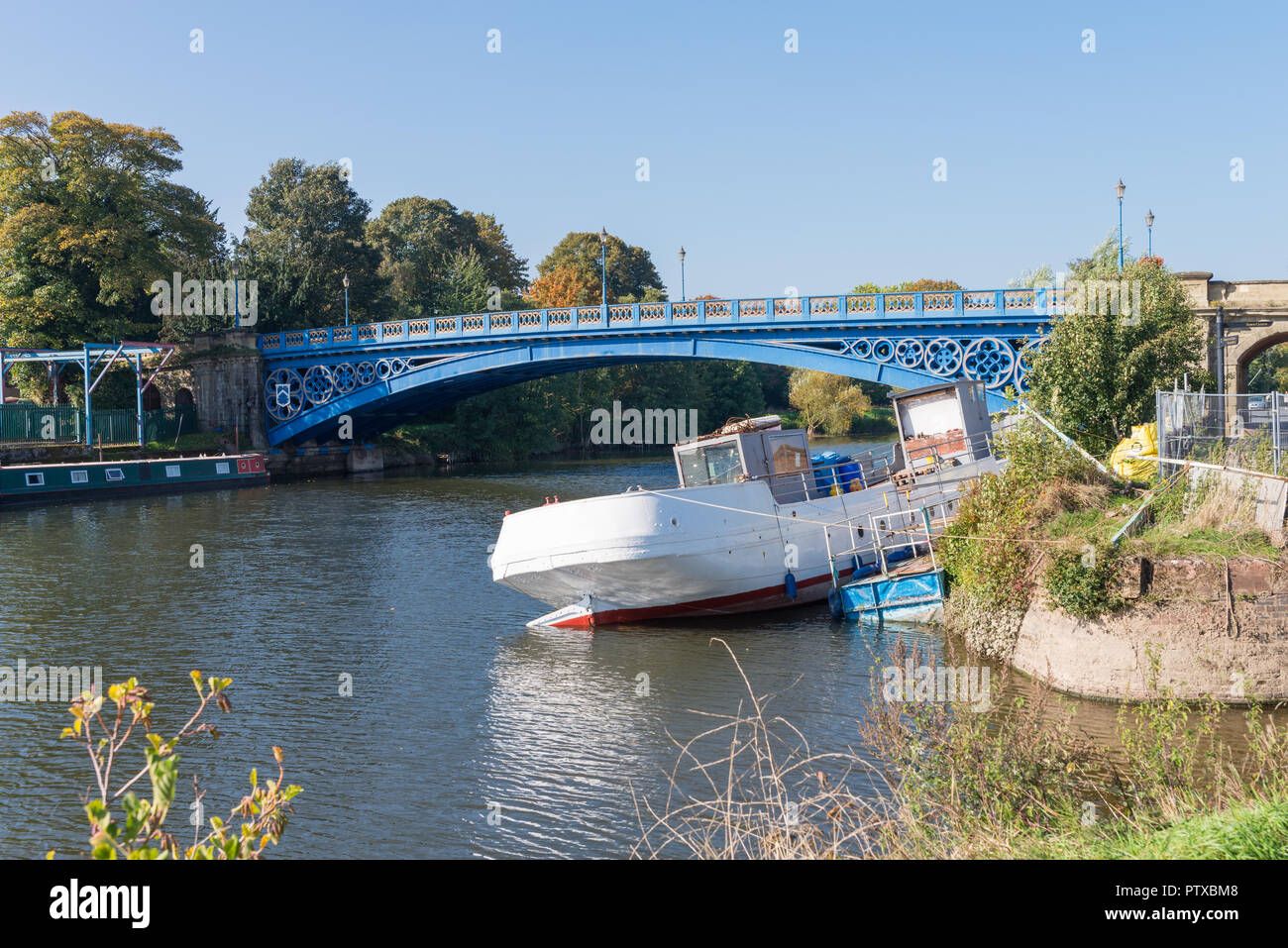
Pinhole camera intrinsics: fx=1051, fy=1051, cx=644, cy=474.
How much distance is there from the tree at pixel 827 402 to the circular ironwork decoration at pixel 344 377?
41.6 meters

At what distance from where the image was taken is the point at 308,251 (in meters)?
75.1

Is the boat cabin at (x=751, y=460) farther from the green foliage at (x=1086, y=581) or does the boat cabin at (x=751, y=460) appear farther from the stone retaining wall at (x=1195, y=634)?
the stone retaining wall at (x=1195, y=634)

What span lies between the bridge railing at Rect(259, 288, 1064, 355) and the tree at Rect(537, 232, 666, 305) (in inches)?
1390

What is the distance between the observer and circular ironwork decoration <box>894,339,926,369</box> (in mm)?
36906

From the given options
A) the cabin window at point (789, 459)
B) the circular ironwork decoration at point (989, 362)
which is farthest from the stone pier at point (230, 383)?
the cabin window at point (789, 459)

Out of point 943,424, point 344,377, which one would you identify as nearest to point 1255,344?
point 943,424

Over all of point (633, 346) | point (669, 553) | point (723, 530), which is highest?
point (633, 346)

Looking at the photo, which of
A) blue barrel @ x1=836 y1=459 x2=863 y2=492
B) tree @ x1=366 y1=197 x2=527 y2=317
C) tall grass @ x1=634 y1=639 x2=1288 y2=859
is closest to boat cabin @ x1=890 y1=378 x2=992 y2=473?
blue barrel @ x1=836 y1=459 x2=863 y2=492

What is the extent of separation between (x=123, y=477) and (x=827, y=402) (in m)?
55.5

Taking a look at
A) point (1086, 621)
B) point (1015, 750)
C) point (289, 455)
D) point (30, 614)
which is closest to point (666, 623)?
point (1086, 621)

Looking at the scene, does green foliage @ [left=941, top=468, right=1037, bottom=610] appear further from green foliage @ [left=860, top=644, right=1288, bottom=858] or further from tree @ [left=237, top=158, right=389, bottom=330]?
tree @ [left=237, top=158, right=389, bottom=330]

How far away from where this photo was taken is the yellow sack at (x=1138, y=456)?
769 inches

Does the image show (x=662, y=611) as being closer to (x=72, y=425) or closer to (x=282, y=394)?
(x=72, y=425)
